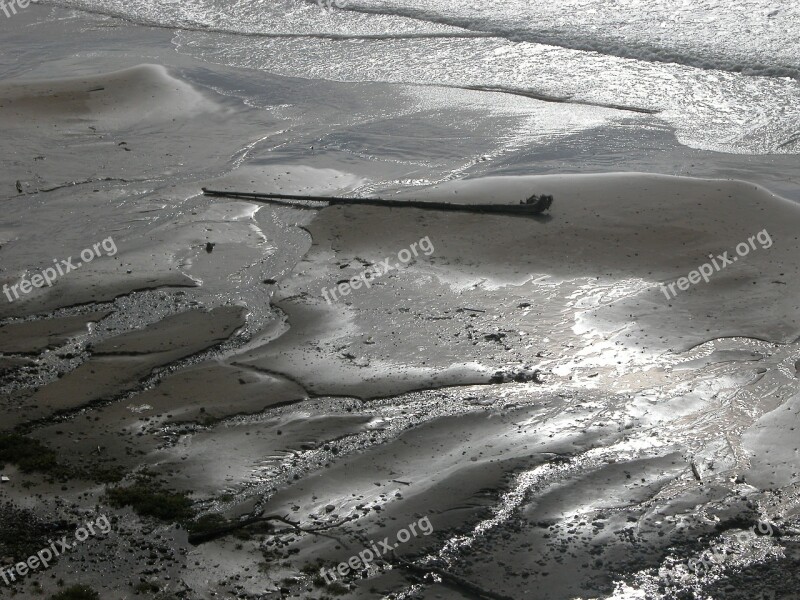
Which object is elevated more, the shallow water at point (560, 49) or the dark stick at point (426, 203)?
the shallow water at point (560, 49)

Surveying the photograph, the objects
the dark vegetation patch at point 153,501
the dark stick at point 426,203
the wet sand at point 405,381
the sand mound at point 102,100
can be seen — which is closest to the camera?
the wet sand at point 405,381

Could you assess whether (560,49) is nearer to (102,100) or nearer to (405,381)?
(102,100)

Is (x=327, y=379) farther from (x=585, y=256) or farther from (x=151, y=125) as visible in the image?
(x=151, y=125)

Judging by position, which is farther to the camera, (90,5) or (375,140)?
(90,5)

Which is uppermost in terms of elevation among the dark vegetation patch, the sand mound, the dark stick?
the sand mound

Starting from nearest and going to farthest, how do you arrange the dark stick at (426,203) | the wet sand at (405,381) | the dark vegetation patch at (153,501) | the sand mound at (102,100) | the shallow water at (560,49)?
the wet sand at (405,381), the dark vegetation patch at (153,501), the dark stick at (426,203), the sand mound at (102,100), the shallow water at (560,49)

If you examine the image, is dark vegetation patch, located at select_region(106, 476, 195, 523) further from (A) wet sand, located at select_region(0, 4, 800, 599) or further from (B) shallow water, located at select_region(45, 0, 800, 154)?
(B) shallow water, located at select_region(45, 0, 800, 154)

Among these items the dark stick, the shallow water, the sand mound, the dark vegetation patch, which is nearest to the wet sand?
the dark vegetation patch

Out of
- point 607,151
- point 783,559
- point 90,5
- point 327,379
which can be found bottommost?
point 783,559

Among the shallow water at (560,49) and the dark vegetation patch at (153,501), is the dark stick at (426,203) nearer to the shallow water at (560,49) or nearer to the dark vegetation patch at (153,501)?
the shallow water at (560,49)

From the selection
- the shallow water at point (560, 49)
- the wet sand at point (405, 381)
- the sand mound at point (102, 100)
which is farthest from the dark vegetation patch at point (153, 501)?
the shallow water at point (560, 49)

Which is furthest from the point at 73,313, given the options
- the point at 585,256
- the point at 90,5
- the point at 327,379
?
the point at 90,5
